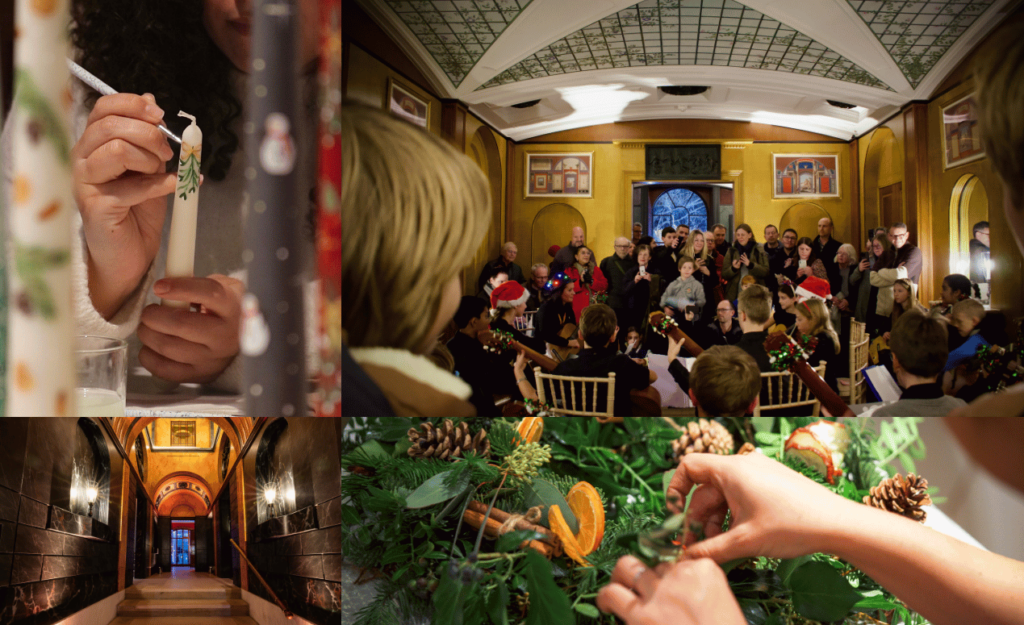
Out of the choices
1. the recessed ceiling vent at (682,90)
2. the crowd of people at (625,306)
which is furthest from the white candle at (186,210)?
the recessed ceiling vent at (682,90)

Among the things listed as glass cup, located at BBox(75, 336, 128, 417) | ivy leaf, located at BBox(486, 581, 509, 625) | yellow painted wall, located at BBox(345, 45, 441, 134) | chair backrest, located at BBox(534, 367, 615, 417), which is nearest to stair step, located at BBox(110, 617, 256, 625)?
glass cup, located at BBox(75, 336, 128, 417)

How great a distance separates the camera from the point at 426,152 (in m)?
1.24

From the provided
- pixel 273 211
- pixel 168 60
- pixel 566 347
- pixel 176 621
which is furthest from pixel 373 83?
pixel 176 621

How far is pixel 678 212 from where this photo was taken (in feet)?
4.09

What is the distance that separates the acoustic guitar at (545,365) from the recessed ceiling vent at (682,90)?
59 centimetres

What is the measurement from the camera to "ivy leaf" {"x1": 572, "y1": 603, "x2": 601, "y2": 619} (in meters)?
1.14

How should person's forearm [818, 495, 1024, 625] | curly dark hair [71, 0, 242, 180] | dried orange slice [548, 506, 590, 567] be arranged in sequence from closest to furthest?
person's forearm [818, 495, 1024, 625] → dried orange slice [548, 506, 590, 567] → curly dark hair [71, 0, 242, 180]

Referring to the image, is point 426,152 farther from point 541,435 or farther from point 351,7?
point 541,435

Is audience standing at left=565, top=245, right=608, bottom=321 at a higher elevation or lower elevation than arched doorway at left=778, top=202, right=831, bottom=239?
lower

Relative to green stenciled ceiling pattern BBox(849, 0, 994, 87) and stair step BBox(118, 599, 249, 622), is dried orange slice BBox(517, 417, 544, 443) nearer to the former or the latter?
stair step BBox(118, 599, 249, 622)

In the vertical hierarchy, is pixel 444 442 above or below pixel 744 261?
below

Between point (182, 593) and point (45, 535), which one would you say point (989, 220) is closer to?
Result: point (182, 593)

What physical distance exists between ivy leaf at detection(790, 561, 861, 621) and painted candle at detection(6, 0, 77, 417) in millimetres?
1487

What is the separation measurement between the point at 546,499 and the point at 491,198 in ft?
1.99
